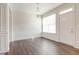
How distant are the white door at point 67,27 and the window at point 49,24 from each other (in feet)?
2.21

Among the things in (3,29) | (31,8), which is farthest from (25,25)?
(3,29)

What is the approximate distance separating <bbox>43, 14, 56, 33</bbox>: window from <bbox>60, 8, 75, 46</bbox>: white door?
674mm

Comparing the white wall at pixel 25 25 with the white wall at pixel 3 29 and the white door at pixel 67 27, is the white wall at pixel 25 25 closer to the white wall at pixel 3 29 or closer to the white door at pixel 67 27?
the white door at pixel 67 27

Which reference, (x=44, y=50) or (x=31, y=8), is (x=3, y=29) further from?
(x=31, y=8)

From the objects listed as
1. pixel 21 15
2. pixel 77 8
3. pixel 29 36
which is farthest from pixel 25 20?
pixel 77 8

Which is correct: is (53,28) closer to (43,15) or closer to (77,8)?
(43,15)

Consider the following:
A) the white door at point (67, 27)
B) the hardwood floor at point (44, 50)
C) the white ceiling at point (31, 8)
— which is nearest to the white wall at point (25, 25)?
the white ceiling at point (31, 8)

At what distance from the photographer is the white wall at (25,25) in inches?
254

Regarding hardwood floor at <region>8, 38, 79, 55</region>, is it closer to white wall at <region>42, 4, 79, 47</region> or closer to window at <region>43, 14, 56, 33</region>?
white wall at <region>42, 4, 79, 47</region>

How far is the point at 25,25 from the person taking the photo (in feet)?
22.7

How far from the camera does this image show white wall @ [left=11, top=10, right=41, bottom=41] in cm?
646

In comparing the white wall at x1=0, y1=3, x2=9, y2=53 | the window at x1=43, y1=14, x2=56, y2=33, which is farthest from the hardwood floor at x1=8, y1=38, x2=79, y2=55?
the window at x1=43, y1=14, x2=56, y2=33

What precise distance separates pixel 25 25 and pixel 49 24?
1.40m

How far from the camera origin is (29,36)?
6.52 meters
